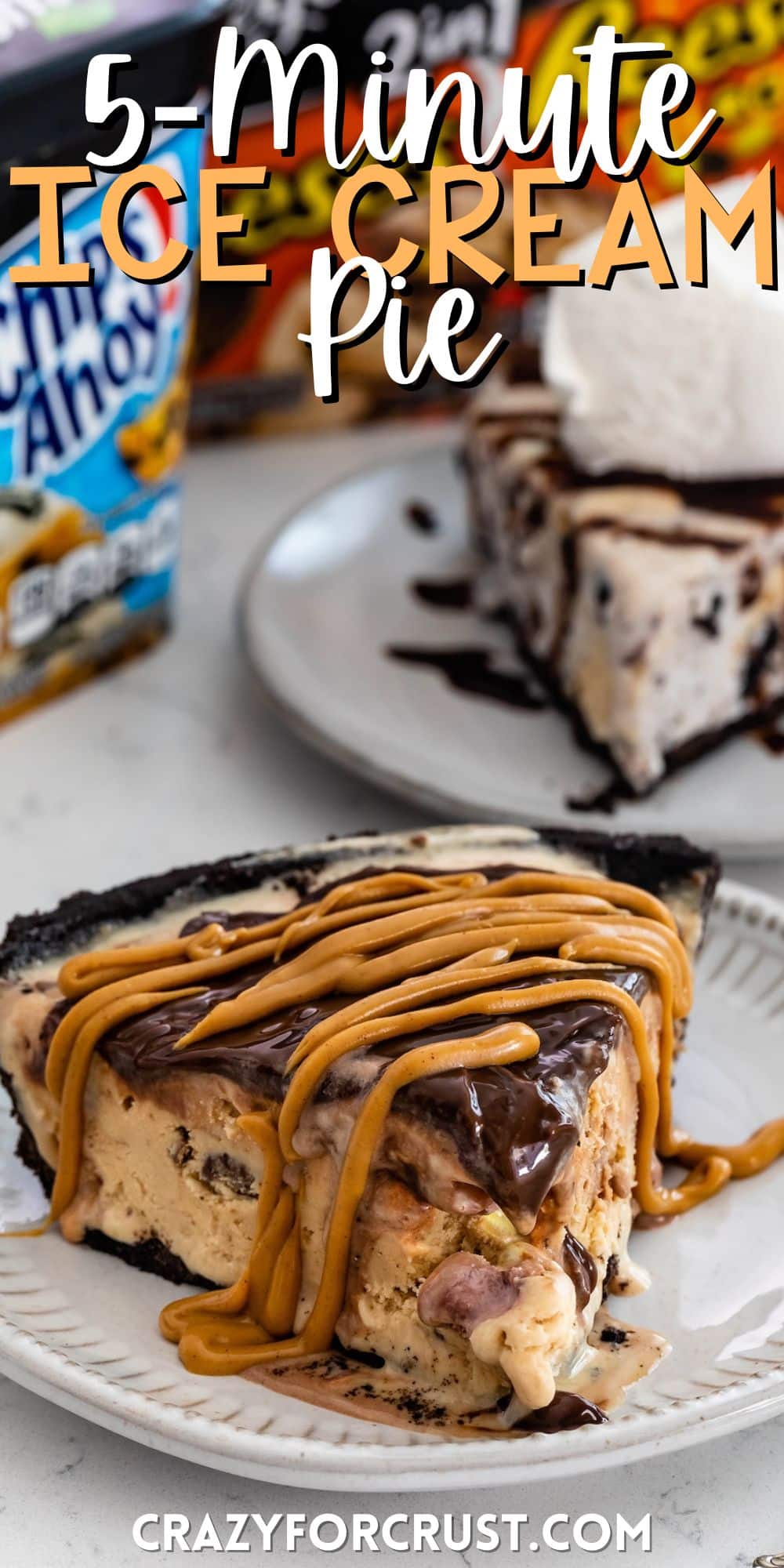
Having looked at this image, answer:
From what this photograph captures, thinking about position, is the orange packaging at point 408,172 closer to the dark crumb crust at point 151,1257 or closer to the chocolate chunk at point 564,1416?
the dark crumb crust at point 151,1257

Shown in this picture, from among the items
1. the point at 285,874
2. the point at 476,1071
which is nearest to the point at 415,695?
the point at 285,874

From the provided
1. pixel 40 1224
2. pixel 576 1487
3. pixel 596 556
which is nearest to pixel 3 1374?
pixel 40 1224

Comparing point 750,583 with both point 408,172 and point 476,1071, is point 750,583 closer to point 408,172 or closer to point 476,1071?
A: point 408,172

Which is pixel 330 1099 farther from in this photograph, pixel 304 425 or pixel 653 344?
pixel 304 425

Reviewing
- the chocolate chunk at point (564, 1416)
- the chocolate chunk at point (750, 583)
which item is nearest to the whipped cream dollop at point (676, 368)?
the chocolate chunk at point (750, 583)

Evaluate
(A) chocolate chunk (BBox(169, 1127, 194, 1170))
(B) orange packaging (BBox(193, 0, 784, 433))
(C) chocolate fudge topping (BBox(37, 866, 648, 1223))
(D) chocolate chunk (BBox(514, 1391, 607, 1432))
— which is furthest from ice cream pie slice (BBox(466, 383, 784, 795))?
(D) chocolate chunk (BBox(514, 1391, 607, 1432))

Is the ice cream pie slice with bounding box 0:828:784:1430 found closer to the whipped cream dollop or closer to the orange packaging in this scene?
the whipped cream dollop

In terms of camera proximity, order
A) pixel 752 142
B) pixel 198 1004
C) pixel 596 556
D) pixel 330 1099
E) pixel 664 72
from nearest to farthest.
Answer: pixel 330 1099 < pixel 198 1004 < pixel 596 556 < pixel 664 72 < pixel 752 142
